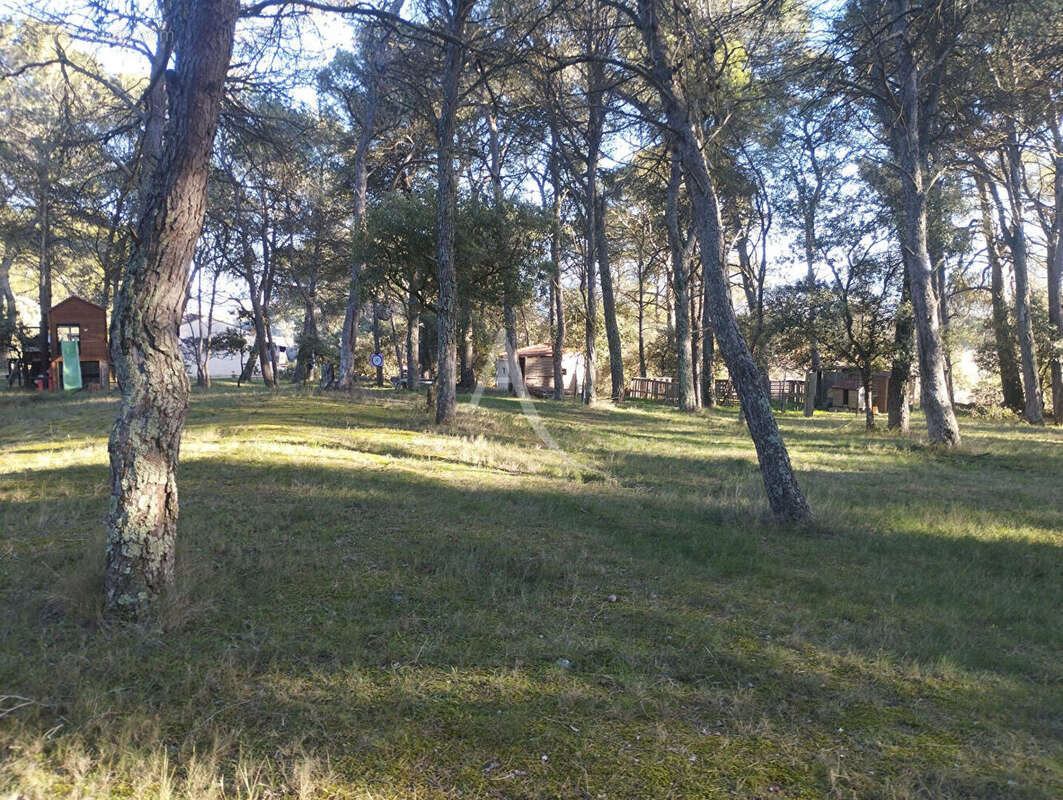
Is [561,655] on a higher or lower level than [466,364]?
lower

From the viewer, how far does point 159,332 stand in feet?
12.5

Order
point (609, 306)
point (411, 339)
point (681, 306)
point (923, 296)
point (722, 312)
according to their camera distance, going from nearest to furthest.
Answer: point (722, 312) → point (923, 296) → point (609, 306) → point (681, 306) → point (411, 339)

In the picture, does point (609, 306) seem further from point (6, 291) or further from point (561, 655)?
point (6, 291)

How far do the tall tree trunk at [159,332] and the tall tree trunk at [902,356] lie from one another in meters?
19.5

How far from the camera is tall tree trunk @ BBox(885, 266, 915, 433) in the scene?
18.6 meters

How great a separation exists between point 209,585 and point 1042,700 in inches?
197

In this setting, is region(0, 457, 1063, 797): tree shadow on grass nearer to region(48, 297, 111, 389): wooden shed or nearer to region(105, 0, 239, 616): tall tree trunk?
region(105, 0, 239, 616): tall tree trunk

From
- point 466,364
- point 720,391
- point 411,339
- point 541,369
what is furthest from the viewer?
point 541,369

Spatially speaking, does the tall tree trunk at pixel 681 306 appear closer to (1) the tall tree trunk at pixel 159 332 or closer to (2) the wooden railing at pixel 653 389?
(2) the wooden railing at pixel 653 389

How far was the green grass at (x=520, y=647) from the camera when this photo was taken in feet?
8.55

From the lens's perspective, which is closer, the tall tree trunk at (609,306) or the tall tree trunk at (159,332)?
the tall tree trunk at (159,332)

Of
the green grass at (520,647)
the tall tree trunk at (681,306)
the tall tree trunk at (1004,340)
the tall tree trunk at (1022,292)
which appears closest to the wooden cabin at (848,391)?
the tall tree trunk at (1004,340)

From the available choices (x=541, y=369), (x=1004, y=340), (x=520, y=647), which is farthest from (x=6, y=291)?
(x=1004, y=340)

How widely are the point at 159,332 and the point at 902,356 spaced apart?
20033 mm
